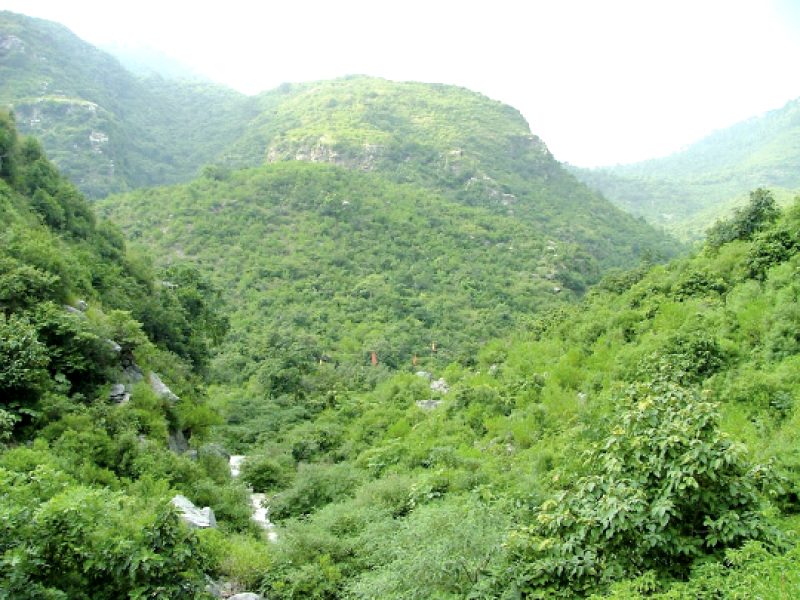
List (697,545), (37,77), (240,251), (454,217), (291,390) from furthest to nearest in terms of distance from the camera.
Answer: (37,77) → (454,217) → (240,251) → (291,390) → (697,545)

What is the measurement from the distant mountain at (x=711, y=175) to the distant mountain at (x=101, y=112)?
84222 mm

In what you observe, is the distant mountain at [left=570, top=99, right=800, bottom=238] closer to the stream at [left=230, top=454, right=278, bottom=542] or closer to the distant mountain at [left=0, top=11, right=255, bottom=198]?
the stream at [left=230, top=454, right=278, bottom=542]

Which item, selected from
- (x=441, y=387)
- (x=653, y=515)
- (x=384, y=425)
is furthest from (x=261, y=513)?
(x=441, y=387)

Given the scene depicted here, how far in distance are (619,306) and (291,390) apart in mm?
19035

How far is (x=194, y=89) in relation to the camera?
143 meters

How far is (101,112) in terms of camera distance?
8775cm

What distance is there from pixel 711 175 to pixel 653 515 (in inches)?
5460

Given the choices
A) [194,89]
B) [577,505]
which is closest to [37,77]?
[194,89]

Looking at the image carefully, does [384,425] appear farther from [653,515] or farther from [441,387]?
[653,515]

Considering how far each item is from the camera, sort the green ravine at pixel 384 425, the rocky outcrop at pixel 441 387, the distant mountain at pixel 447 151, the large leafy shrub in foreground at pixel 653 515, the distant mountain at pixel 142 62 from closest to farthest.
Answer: the large leafy shrub in foreground at pixel 653 515
the green ravine at pixel 384 425
the rocky outcrop at pixel 441 387
the distant mountain at pixel 447 151
the distant mountain at pixel 142 62

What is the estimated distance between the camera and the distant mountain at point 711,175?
98.8 metres

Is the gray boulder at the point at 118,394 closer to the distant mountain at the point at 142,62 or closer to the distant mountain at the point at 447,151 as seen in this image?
the distant mountain at the point at 447,151

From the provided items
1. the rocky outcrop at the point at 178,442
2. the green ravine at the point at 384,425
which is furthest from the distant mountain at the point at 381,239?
the rocky outcrop at the point at 178,442

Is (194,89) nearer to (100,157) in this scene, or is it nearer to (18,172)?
(100,157)
